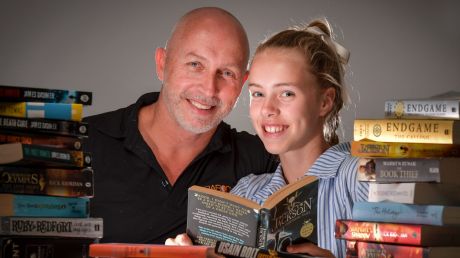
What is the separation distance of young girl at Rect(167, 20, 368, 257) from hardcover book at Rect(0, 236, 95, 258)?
2.51ft

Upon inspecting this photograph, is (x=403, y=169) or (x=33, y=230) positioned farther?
(x=403, y=169)

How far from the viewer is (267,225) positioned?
6.09 feet

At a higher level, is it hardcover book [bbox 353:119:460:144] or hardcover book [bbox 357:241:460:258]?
hardcover book [bbox 353:119:460:144]

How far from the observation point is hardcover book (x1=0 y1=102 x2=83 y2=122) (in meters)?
1.83

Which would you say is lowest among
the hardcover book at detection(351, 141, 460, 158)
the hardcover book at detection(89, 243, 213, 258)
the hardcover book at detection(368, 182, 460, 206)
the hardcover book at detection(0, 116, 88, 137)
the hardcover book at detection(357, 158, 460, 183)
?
the hardcover book at detection(89, 243, 213, 258)

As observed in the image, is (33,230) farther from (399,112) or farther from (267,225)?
(399,112)

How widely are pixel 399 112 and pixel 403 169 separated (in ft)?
0.53

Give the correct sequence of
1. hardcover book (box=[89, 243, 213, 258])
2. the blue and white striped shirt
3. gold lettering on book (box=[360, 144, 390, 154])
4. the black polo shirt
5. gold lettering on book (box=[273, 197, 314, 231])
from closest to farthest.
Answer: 1. hardcover book (box=[89, 243, 213, 258])
2. gold lettering on book (box=[273, 197, 314, 231])
3. gold lettering on book (box=[360, 144, 390, 154])
4. the blue and white striped shirt
5. the black polo shirt

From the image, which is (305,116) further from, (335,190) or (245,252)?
(245,252)

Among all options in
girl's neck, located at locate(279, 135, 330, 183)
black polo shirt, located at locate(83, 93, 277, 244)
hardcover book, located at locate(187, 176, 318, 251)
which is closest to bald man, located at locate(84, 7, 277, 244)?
black polo shirt, located at locate(83, 93, 277, 244)

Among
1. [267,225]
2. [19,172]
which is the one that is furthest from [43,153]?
[267,225]

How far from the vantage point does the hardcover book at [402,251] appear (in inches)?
75.3

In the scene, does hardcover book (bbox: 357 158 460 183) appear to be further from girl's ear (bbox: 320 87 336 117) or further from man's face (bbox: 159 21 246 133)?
man's face (bbox: 159 21 246 133)

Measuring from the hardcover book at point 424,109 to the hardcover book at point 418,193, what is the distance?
0.58 ft
